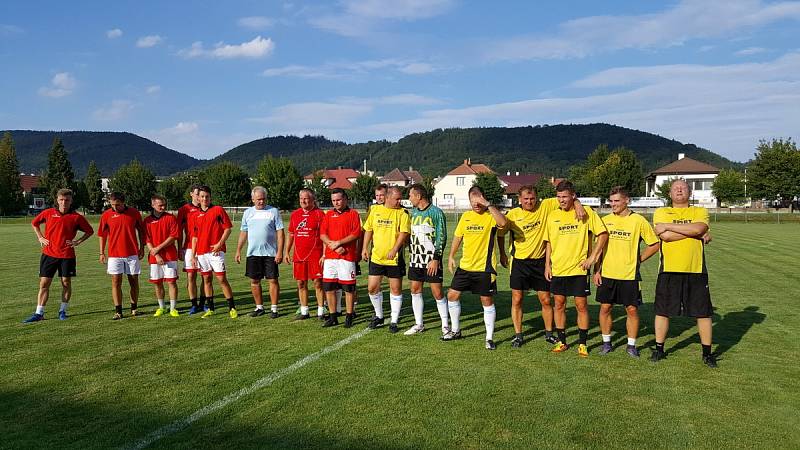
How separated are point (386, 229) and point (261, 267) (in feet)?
7.77

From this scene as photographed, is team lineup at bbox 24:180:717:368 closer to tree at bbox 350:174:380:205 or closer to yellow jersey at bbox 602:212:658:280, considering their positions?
yellow jersey at bbox 602:212:658:280

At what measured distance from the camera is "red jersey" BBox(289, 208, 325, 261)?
8617 millimetres

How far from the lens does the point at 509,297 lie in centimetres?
1095

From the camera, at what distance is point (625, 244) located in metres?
6.62

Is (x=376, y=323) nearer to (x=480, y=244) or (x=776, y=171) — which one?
(x=480, y=244)

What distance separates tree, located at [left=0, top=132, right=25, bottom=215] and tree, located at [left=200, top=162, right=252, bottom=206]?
2455 cm

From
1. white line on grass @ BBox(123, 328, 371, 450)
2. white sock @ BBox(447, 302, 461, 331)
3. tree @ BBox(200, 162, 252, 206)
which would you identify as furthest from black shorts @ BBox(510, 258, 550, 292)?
tree @ BBox(200, 162, 252, 206)

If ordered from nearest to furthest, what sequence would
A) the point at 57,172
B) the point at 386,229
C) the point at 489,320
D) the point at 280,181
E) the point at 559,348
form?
the point at 559,348
the point at 489,320
the point at 386,229
the point at 280,181
the point at 57,172

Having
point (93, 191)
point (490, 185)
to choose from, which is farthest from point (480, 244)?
point (93, 191)

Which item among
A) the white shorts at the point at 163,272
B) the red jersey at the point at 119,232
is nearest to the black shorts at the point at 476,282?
the white shorts at the point at 163,272

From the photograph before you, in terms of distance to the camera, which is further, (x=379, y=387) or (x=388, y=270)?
(x=388, y=270)

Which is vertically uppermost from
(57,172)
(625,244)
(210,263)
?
(57,172)

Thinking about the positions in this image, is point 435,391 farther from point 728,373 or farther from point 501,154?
point 501,154

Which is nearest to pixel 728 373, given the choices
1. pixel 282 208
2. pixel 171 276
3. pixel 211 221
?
pixel 211 221
